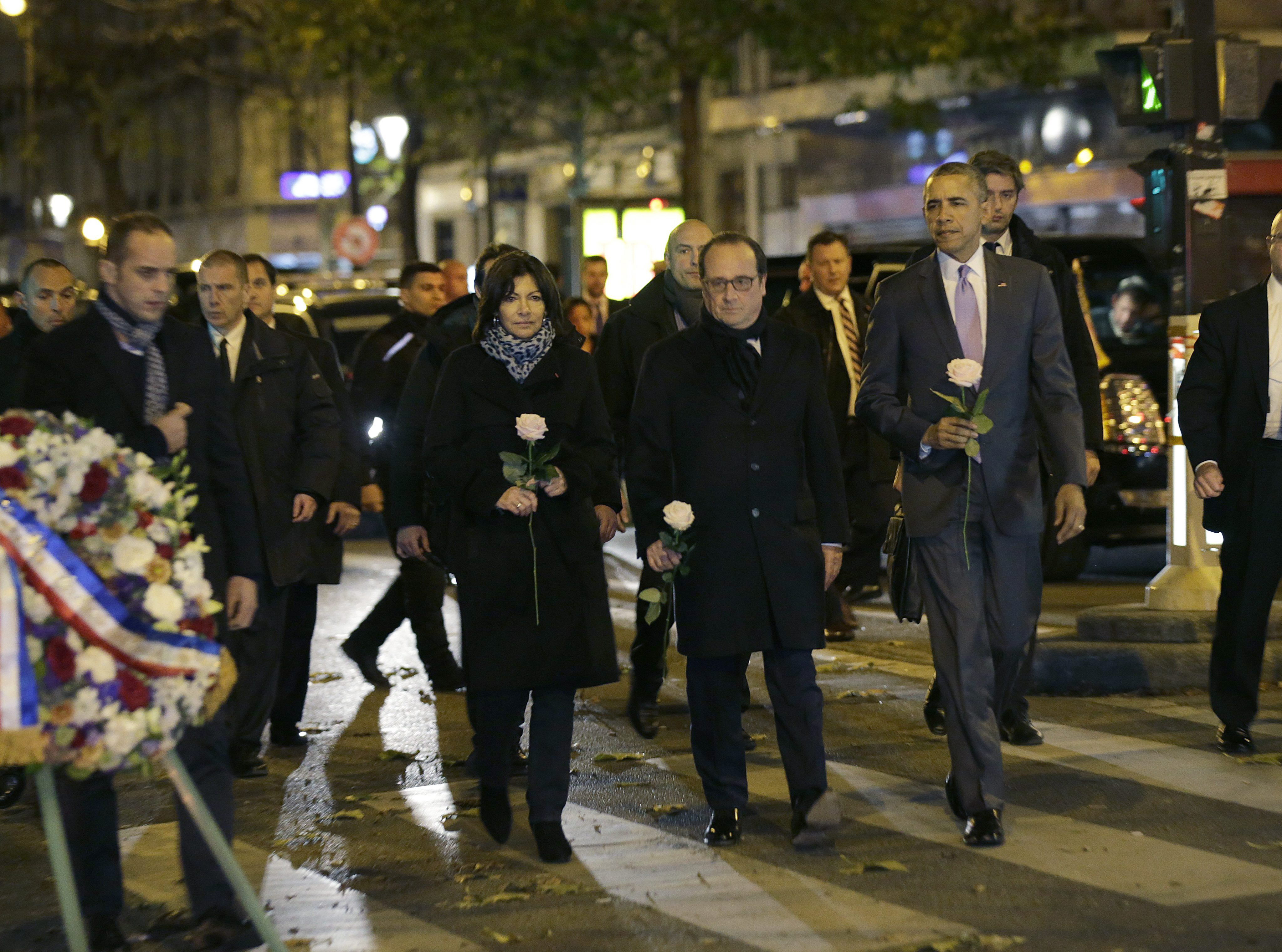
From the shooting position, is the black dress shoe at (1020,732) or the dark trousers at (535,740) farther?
the black dress shoe at (1020,732)

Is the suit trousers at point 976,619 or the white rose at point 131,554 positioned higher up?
the white rose at point 131,554

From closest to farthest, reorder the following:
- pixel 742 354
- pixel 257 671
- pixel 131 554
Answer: pixel 131 554 < pixel 742 354 < pixel 257 671

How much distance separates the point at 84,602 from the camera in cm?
439

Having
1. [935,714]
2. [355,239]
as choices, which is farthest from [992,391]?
[355,239]

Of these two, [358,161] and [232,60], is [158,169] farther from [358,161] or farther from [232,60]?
[358,161]

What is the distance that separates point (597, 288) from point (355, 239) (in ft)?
40.6

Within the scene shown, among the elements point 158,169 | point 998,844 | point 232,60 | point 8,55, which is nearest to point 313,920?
point 998,844

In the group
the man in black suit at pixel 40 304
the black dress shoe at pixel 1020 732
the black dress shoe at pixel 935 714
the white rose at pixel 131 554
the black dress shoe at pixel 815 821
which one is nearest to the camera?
the white rose at pixel 131 554

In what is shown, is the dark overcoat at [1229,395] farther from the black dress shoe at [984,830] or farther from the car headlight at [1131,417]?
the car headlight at [1131,417]

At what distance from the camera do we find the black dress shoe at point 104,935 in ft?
16.7

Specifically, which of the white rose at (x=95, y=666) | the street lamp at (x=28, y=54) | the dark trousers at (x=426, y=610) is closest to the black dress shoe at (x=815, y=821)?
the white rose at (x=95, y=666)

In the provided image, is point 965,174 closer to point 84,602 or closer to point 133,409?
point 133,409

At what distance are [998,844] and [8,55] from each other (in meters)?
68.9

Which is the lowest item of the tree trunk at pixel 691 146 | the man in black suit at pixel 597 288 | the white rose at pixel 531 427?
the white rose at pixel 531 427
